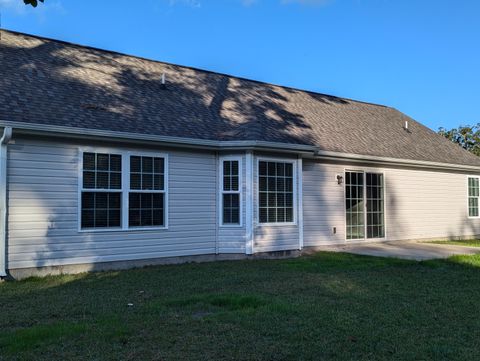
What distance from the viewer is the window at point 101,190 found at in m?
9.29

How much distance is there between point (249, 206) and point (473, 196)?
→ 34.4 ft

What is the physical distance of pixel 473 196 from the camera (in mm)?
17594

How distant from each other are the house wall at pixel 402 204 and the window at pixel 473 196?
29 cm

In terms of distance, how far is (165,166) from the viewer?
10.3 meters

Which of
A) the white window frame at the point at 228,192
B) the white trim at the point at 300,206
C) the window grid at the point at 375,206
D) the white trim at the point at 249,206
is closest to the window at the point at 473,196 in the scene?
the window grid at the point at 375,206

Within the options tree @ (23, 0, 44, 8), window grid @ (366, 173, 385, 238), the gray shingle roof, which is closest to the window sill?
the gray shingle roof

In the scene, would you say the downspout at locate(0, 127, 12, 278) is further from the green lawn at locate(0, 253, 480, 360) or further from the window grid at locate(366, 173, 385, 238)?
the window grid at locate(366, 173, 385, 238)

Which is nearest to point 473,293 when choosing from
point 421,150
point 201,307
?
point 201,307

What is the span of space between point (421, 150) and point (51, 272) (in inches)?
477

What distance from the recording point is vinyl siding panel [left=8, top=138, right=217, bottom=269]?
335 inches

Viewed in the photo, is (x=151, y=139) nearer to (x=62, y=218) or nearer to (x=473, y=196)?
(x=62, y=218)

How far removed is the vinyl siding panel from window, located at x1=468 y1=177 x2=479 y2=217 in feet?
37.0

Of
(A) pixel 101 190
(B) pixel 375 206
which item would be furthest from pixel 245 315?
(B) pixel 375 206

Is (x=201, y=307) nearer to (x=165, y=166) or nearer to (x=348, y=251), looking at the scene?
(x=165, y=166)
